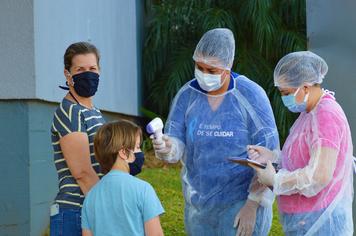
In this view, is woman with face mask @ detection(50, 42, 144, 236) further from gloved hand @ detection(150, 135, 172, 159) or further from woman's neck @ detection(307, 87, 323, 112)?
woman's neck @ detection(307, 87, 323, 112)

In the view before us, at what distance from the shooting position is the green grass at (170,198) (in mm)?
7794

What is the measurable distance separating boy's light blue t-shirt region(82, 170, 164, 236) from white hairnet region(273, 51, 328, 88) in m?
1.03

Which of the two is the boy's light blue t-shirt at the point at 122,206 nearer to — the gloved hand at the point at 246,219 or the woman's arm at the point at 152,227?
the woman's arm at the point at 152,227

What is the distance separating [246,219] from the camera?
4.64 metres

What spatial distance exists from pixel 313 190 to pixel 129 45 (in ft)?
24.4

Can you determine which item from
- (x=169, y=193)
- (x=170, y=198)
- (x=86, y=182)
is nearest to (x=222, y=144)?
(x=86, y=182)

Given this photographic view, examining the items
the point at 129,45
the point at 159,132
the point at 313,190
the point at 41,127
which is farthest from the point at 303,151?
the point at 129,45

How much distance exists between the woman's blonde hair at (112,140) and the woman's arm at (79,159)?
256mm

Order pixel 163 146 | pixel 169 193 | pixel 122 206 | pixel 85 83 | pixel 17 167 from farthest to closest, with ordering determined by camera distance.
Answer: pixel 169 193 < pixel 17 167 < pixel 163 146 < pixel 85 83 < pixel 122 206

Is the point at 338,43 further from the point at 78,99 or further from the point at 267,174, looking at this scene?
the point at 78,99

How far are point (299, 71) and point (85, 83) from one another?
3.77 ft

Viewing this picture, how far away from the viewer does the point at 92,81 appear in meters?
4.42

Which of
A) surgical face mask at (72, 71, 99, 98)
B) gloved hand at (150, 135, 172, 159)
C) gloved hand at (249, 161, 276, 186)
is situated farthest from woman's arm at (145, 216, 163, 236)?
surgical face mask at (72, 71, 99, 98)

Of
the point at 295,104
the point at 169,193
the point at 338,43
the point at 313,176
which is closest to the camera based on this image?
the point at 313,176
